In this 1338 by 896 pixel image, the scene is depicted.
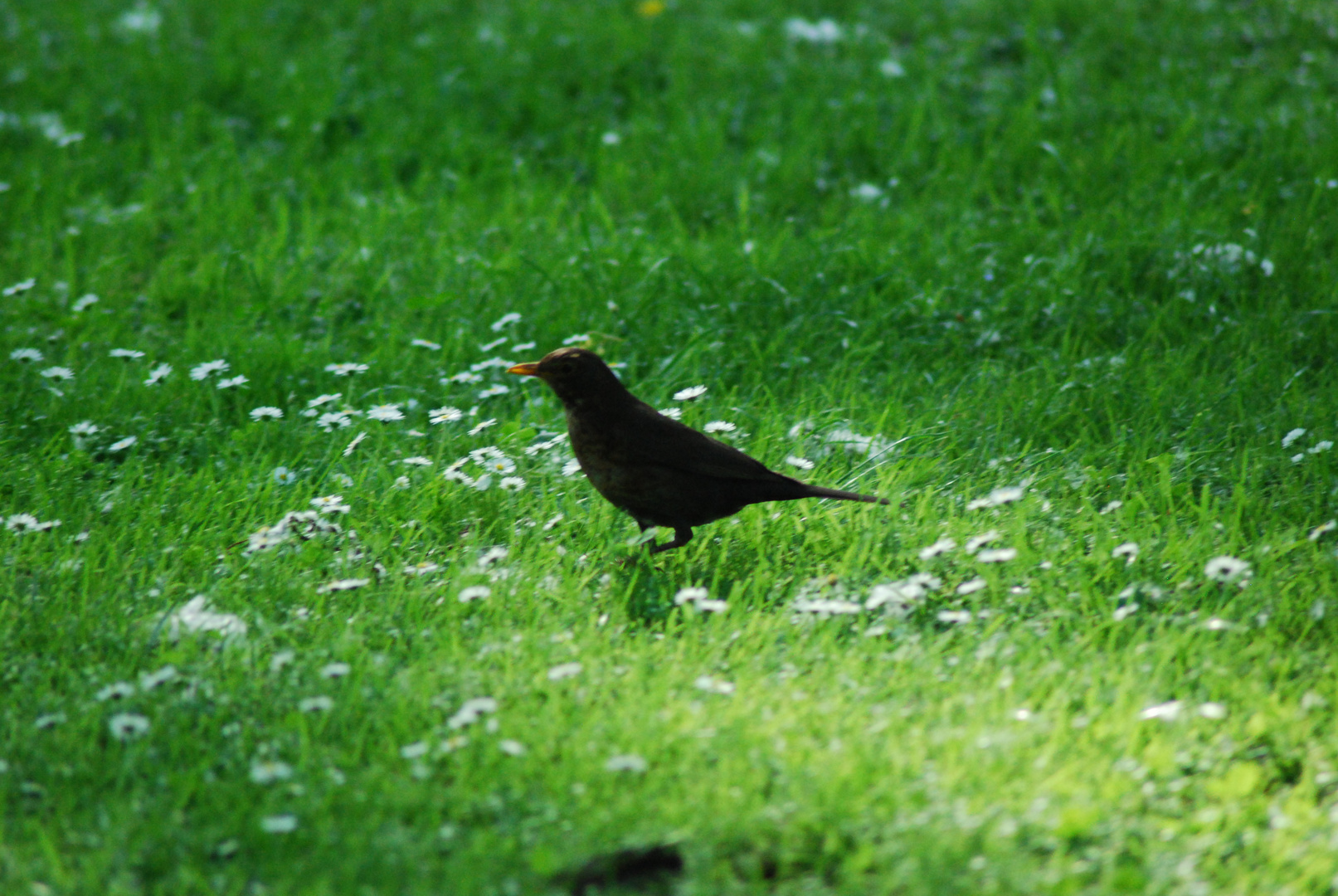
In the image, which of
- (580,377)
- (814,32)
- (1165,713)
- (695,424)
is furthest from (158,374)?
(814,32)

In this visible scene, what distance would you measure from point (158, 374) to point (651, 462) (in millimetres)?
2221

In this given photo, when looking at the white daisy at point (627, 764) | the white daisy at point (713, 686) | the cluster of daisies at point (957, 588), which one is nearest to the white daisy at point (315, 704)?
the white daisy at point (627, 764)

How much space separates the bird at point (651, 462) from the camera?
12.3 feet

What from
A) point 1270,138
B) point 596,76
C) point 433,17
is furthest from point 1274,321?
point 433,17

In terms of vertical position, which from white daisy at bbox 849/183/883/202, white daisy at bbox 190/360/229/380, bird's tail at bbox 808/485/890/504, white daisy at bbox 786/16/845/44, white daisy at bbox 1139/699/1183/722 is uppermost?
white daisy at bbox 786/16/845/44

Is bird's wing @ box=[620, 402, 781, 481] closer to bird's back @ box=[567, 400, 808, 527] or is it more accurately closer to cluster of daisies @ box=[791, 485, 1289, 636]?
bird's back @ box=[567, 400, 808, 527]

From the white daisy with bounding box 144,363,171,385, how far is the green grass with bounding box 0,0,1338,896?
67 mm

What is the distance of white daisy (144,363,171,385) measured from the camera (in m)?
4.82

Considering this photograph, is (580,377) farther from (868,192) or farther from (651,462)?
(868,192)

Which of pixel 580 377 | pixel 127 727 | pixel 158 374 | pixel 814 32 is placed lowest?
pixel 127 727

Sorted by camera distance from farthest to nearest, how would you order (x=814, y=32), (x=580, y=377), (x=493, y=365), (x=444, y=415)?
(x=814, y=32), (x=493, y=365), (x=444, y=415), (x=580, y=377)

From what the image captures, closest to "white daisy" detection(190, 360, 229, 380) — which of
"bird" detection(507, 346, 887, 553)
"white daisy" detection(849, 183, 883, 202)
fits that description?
"bird" detection(507, 346, 887, 553)

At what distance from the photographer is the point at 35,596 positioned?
3.58 metres

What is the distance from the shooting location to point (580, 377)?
3881 millimetres
